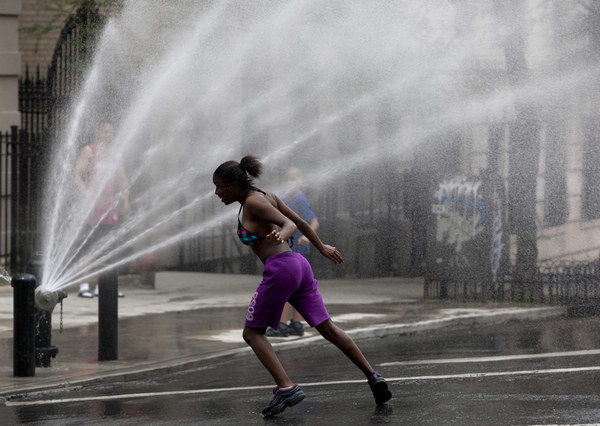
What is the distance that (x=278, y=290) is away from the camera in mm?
8062

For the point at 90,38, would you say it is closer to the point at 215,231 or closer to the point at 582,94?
the point at 215,231

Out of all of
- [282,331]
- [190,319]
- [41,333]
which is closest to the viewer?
[41,333]

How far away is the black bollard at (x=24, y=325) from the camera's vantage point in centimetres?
1002

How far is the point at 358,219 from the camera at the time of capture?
19047mm

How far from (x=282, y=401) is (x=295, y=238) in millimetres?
4949

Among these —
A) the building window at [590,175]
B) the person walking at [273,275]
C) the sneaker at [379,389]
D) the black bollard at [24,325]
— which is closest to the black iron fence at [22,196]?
the black bollard at [24,325]

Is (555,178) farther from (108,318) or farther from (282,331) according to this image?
(108,318)

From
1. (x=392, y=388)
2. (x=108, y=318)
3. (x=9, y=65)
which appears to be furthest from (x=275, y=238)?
(x=9, y=65)

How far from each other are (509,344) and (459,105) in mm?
6626

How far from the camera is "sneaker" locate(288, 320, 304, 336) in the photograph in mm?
12602

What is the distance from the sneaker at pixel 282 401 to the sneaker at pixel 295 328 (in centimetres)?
457

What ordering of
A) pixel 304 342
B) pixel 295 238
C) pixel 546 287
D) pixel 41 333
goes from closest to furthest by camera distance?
pixel 41 333 < pixel 304 342 < pixel 295 238 < pixel 546 287

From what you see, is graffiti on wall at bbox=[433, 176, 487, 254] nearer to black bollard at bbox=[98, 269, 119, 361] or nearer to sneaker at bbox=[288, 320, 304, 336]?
sneaker at bbox=[288, 320, 304, 336]

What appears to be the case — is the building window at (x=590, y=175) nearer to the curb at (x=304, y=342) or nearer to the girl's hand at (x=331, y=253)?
the curb at (x=304, y=342)
